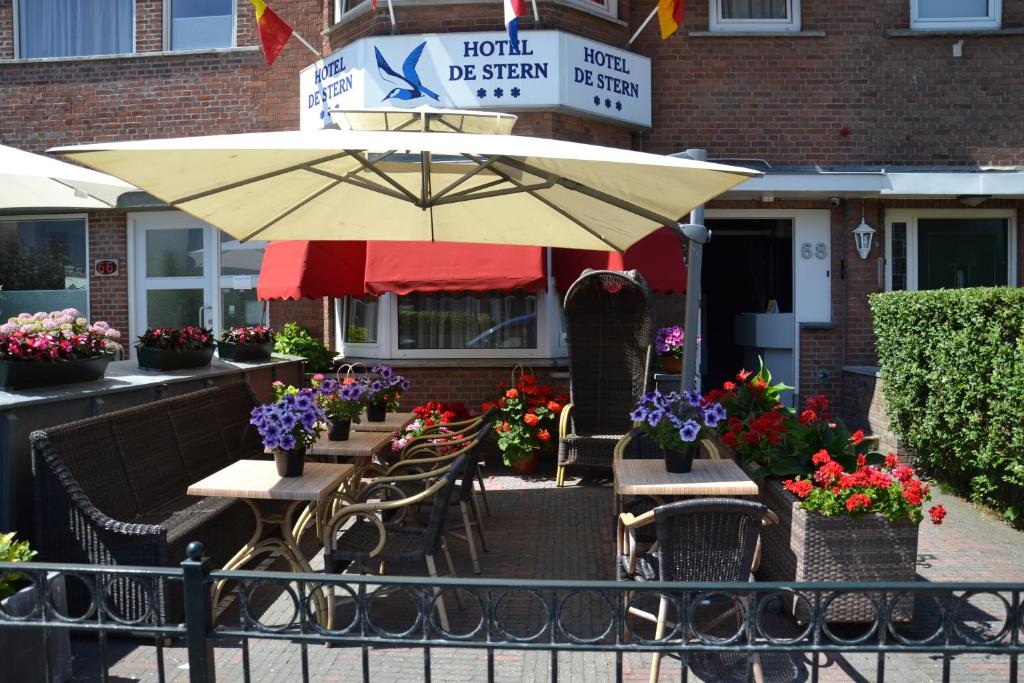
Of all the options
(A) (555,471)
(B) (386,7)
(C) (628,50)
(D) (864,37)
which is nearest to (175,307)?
(B) (386,7)

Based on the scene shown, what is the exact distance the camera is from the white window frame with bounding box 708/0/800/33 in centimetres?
997

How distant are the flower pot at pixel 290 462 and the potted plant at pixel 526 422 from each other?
3.51 m

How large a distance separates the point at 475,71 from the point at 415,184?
3.65 meters

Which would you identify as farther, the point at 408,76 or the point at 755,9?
the point at 755,9

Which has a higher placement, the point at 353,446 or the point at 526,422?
the point at 353,446

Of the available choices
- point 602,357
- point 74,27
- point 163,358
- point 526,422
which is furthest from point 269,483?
point 74,27

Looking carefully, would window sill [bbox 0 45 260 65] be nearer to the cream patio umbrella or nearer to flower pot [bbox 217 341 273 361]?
flower pot [bbox 217 341 273 361]

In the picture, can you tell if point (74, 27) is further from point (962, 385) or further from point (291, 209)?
point (962, 385)

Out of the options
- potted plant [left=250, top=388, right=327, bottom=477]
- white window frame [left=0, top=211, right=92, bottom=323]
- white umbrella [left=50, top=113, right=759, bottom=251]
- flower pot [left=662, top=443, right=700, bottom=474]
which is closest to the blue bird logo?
white umbrella [left=50, top=113, right=759, bottom=251]

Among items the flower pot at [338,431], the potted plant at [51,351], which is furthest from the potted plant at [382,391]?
the potted plant at [51,351]

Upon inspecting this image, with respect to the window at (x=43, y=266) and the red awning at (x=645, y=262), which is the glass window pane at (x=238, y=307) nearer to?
the window at (x=43, y=266)

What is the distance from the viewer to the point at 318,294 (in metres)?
8.53

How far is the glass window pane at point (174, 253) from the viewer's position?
10617 millimetres

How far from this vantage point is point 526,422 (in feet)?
26.6
